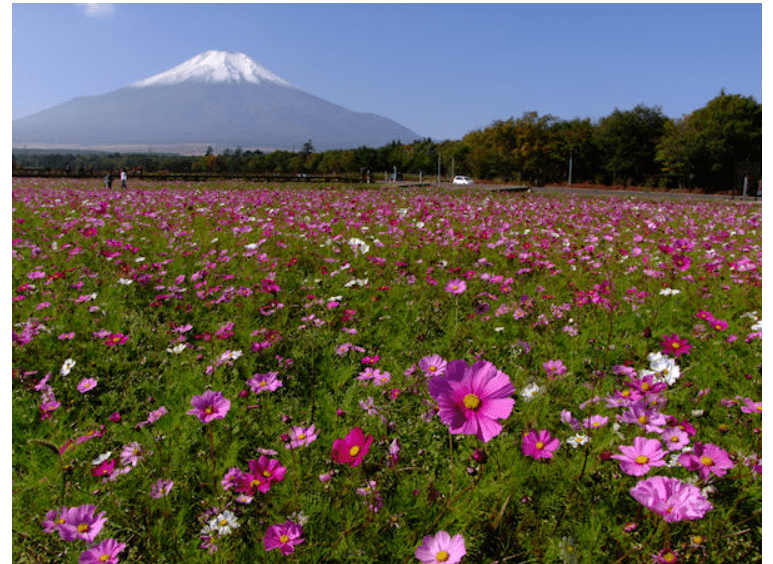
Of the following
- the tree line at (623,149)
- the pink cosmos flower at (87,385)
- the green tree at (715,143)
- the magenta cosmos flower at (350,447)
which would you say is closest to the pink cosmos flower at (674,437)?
the magenta cosmos flower at (350,447)

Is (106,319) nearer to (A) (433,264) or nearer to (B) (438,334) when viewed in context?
(B) (438,334)

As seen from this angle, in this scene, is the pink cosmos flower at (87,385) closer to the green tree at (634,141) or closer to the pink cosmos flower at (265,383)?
the pink cosmos flower at (265,383)

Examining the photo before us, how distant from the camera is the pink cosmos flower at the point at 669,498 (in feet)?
3.09

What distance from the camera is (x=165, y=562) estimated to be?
4.31 feet

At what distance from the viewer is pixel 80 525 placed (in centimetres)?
114

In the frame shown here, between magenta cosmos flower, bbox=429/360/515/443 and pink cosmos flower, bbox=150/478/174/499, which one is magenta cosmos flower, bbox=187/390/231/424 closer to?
pink cosmos flower, bbox=150/478/174/499

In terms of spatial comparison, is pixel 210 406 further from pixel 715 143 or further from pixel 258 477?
pixel 715 143

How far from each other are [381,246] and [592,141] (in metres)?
49.9

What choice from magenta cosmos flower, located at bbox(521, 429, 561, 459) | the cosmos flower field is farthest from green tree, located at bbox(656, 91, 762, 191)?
magenta cosmos flower, located at bbox(521, 429, 561, 459)

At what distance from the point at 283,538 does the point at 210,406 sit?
1.37 ft

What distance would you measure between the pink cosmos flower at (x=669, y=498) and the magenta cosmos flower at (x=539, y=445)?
0.76 ft

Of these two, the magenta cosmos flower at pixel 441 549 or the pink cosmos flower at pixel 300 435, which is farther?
the pink cosmos flower at pixel 300 435

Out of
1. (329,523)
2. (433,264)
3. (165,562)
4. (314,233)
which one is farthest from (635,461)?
(314,233)

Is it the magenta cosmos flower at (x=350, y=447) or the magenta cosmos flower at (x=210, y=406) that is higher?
the magenta cosmos flower at (x=350, y=447)
